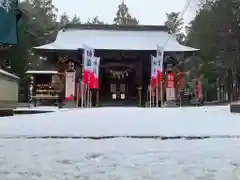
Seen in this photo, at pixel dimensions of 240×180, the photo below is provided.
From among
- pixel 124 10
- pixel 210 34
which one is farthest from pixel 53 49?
pixel 124 10

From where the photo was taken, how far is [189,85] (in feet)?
104

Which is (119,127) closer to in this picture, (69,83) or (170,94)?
A: (69,83)

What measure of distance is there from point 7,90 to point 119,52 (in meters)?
10.4

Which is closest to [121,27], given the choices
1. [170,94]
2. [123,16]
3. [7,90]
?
[170,94]

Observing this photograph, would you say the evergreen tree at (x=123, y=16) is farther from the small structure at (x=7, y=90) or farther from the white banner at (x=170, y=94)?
the small structure at (x=7, y=90)

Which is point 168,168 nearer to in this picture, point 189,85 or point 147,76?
point 147,76

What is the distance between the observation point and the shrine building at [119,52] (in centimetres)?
2033

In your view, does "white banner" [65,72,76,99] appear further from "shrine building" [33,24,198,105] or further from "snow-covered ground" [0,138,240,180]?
"snow-covered ground" [0,138,240,180]

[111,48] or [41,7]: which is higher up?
[41,7]

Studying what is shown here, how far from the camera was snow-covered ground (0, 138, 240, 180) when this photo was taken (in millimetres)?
2588

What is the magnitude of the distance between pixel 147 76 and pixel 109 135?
1733cm

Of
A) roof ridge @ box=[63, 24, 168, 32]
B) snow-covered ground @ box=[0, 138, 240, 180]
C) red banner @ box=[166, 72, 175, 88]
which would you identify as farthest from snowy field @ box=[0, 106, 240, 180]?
roof ridge @ box=[63, 24, 168, 32]

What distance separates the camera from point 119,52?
2038 centimetres

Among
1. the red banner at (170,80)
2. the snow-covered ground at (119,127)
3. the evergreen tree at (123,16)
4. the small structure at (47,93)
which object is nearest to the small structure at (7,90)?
the snow-covered ground at (119,127)
